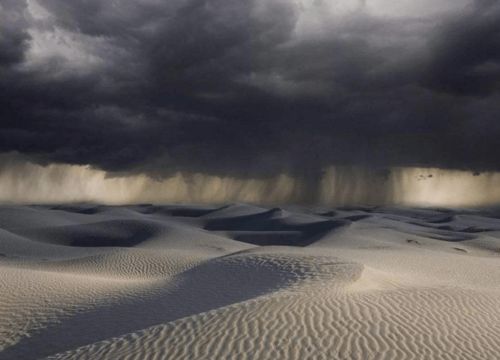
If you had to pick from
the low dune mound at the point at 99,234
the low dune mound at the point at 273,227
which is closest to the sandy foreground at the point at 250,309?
the low dune mound at the point at 99,234

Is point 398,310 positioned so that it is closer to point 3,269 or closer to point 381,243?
point 3,269

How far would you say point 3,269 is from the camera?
772 inches

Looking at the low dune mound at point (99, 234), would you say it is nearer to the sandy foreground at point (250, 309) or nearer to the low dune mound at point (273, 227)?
the low dune mound at point (273, 227)

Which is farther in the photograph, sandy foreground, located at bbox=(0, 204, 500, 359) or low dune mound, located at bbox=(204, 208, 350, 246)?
low dune mound, located at bbox=(204, 208, 350, 246)

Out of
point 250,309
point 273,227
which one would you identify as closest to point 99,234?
point 273,227

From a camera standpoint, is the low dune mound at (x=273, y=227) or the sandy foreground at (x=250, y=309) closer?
the sandy foreground at (x=250, y=309)

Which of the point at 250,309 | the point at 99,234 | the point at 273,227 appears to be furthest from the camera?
the point at 273,227

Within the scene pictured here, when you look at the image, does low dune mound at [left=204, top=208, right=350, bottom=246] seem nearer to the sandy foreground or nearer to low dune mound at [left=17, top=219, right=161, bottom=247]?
low dune mound at [left=17, top=219, right=161, bottom=247]

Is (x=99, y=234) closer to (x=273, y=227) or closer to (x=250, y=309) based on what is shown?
(x=273, y=227)

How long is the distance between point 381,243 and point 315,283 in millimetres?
27023

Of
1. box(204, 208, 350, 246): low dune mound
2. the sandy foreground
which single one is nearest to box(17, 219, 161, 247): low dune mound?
box(204, 208, 350, 246): low dune mound

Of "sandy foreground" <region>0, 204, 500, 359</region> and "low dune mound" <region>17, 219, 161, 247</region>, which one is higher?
"sandy foreground" <region>0, 204, 500, 359</region>

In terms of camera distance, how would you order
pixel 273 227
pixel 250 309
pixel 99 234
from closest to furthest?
pixel 250 309 < pixel 99 234 < pixel 273 227

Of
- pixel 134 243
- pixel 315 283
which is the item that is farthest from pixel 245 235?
pixel 315 283
